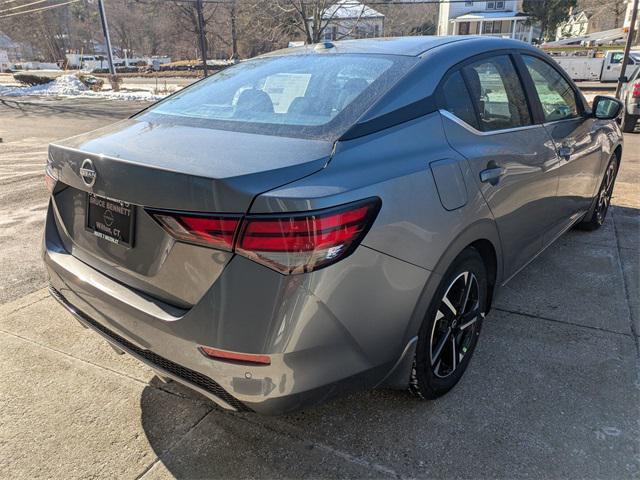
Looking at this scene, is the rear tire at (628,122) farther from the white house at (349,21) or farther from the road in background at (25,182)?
the white house at (349,21)

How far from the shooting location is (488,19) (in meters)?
52.7

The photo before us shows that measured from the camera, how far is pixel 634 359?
280cm

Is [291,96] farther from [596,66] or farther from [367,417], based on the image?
[596,66]

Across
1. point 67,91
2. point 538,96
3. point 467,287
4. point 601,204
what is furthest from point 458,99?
point 67,91

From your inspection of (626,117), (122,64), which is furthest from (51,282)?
(122,64)

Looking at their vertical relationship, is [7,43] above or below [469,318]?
above

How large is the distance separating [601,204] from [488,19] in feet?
181

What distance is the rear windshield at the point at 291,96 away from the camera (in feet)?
7.07

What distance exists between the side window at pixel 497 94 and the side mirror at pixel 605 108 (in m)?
1.20

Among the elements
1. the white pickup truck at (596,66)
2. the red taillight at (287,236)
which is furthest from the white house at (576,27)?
the red taillight at (287,236)

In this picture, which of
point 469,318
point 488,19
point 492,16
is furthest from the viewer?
point 492,16

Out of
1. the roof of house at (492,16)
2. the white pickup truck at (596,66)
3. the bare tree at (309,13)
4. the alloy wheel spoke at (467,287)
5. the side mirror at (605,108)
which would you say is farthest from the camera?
the roof of house at (492,16)

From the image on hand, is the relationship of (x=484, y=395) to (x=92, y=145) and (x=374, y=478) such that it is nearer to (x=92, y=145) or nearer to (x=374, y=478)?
(x=374, y=478)

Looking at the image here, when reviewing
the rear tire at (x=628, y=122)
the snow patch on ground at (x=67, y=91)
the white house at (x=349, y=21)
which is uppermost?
the white house at (x=349, y=21)
